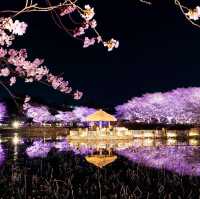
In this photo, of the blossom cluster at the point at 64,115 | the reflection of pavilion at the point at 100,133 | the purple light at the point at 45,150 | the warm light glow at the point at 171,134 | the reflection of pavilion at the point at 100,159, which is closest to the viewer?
the reflection of pavilion at the point at 100,159

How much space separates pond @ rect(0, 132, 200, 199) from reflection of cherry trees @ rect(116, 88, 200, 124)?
43648mm

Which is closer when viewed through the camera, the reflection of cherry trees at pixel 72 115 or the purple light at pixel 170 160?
the purple light at pixel 170 160

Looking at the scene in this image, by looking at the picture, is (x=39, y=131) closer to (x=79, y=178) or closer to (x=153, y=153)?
(x=153, y=153)

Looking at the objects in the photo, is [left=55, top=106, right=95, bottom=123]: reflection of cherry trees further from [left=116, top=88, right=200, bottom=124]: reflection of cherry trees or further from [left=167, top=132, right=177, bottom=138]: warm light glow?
[left=167, top=132, right=177, bottom=138]: warm light glow

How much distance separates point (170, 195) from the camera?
15578 millimetres

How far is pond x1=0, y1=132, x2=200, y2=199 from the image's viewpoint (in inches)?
644

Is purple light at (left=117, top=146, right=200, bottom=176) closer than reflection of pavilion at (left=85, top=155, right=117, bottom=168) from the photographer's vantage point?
Yes

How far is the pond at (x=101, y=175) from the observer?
53.7ft

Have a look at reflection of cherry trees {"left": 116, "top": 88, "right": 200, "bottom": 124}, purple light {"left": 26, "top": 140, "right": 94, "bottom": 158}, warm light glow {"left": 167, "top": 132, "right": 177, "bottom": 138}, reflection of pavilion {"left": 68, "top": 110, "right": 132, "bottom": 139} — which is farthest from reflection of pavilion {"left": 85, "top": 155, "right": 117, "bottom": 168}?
reflection of cherry trees {"left": 116, "top": 88, "right": 200, "bottom": 124}

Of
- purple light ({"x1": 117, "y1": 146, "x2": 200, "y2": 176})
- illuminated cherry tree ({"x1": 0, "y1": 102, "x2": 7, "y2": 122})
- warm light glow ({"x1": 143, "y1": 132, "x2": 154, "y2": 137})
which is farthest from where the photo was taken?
illuminated cherry tree ({"x1": 0, "y1": 102, "x2": 7, "y2": 122})

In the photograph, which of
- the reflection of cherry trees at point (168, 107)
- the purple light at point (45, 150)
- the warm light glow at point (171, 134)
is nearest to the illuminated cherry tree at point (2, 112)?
the reflection of cherry trees at point (168, 107)

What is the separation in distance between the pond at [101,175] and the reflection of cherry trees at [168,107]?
143 feet

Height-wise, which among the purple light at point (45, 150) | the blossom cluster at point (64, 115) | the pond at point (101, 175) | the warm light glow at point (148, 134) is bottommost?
the pond at point (101, 175)

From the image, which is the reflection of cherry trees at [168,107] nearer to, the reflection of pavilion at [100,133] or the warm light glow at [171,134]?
the warm light glow at [171,134]
